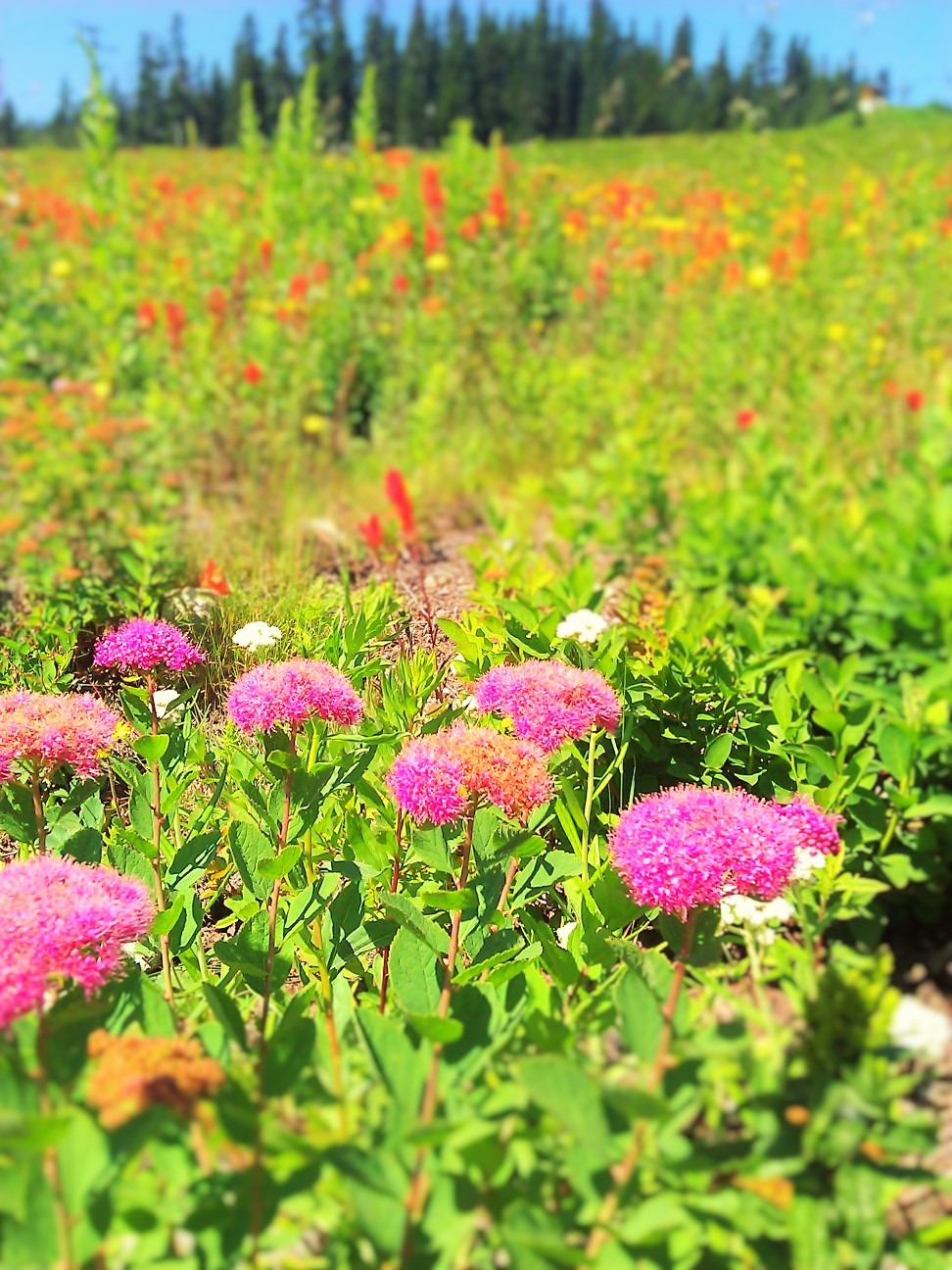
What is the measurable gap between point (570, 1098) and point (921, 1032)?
0.24 m

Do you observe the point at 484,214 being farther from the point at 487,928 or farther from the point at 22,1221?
the point at 22,1221

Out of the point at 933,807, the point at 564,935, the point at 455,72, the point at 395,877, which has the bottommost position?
the point at 564,935

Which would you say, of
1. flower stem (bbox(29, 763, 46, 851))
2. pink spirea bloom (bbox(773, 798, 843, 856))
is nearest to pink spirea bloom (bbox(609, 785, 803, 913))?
pink spirea bloom (bbox(773, 798, 843, 856))

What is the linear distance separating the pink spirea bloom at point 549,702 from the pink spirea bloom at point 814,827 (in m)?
0.25

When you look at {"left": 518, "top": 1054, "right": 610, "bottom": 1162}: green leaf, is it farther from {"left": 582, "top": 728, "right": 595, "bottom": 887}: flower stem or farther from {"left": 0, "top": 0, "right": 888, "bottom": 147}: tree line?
{"left": 0, "top": 0, "right": 888, "bottom": 147}: tree line

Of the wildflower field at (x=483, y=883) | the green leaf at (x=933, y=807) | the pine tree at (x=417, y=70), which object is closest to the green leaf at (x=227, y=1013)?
the wildflower field at (x=483, y=883)

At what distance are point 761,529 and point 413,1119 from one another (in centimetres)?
281

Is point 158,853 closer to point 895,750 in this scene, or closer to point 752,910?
point 752,910

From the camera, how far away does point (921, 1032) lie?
0.69m

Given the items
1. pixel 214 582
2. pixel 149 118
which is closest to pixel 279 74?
pixel 149 118

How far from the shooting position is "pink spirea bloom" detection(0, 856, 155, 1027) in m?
0.86

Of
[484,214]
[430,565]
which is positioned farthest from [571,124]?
[430,565]

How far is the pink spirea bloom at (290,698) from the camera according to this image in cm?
122

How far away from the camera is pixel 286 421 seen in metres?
5.22
